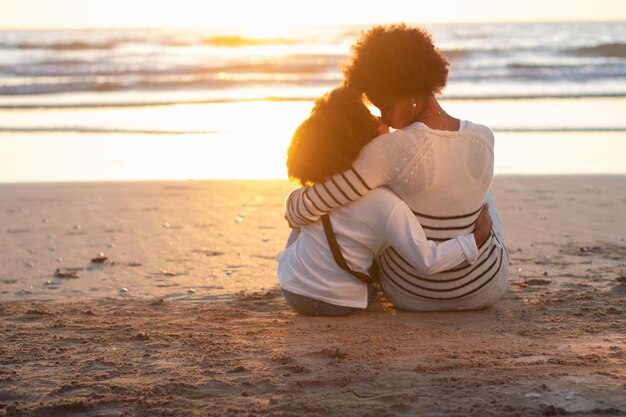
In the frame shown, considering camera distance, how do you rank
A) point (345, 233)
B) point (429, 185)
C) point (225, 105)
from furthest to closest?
1. point (225, 105)
2. point (345, 233)
3. point (429, 185)

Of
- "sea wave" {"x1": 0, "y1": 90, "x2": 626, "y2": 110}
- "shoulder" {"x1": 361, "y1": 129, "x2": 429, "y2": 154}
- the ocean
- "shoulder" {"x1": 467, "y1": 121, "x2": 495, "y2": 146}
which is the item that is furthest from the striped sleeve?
"sea wave" {"x1": 0, "y1": 90, "x2": 626, "y2": 110}

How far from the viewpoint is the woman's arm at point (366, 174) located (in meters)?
4.37

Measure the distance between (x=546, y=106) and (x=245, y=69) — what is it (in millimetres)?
10492

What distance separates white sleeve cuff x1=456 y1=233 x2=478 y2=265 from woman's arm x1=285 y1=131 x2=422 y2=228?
0.46m

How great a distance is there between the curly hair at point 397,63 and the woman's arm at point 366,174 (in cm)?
25

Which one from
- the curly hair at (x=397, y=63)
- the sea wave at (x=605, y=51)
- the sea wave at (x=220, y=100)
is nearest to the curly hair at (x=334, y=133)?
the curly hair at (x=397, y=63)

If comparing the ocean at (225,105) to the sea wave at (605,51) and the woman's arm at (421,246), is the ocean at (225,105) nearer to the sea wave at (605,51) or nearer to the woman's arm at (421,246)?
the sea wave at (605,51)

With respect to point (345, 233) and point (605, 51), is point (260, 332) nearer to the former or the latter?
point (345, 233)

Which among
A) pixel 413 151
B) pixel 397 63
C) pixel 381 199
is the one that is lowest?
pixel 381 199

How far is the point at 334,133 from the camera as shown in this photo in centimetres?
433

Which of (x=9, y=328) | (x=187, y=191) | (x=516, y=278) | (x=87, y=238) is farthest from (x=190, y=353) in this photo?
(x=187, y=191)

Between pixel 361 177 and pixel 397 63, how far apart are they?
1.83 ft

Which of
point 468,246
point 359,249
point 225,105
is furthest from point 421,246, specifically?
point 225,105

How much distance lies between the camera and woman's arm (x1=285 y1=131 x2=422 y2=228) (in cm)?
437
